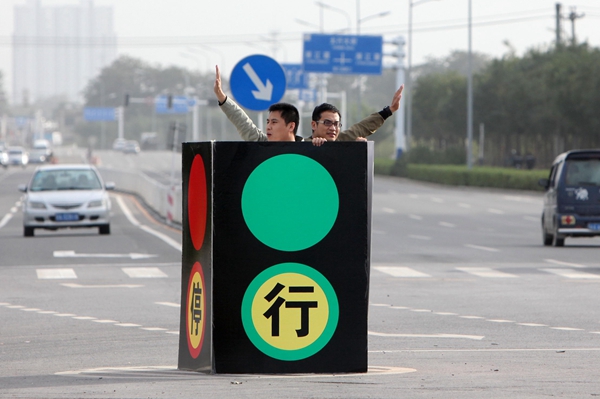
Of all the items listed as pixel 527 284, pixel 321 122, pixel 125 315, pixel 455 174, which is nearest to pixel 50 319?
pixel 125 315

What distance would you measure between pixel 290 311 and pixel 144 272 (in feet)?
36.2

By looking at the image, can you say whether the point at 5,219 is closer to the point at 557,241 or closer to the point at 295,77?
the point at 557,241

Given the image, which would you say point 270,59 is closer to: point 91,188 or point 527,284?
point 527,284

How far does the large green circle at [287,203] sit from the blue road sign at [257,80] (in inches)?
416

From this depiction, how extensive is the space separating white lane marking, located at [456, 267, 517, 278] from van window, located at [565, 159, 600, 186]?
19.6 feet

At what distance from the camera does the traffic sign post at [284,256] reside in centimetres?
782

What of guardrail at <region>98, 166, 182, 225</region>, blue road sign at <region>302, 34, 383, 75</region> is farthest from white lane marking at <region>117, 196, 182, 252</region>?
blue road sign at <region>302, 34, 383, 75</region>

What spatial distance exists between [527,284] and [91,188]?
1422cm

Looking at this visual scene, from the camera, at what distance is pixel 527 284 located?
16422 millimetres

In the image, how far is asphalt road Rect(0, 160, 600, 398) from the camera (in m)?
7.79

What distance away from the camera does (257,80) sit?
18.5 m

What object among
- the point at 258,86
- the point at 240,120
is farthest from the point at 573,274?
the point at 240,120

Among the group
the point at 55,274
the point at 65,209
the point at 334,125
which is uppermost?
the point at 334,125

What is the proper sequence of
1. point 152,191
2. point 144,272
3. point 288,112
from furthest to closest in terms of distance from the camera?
point 152,191
point 144,272
point 288,112
